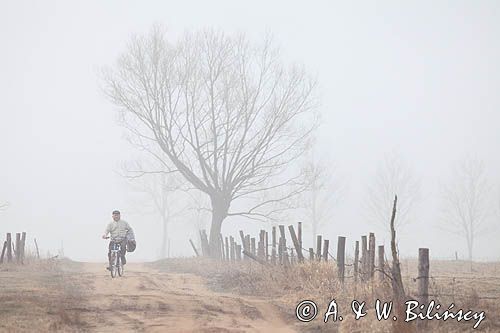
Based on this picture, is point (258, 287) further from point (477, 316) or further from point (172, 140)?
point (172, 140)

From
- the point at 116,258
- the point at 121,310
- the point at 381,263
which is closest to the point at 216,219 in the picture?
the point at 116,258

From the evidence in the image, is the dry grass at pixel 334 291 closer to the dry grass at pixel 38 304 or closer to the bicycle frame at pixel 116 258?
the bicycle frame at pixel 116 258

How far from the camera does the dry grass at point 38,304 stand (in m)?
9.42

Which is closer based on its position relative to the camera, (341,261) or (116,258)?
(341,261)

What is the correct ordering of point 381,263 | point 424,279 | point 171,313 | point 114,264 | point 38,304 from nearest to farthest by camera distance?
point 424,279
point 38,304
point 171,313
point 381,263
point 114,264

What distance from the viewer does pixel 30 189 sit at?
105m

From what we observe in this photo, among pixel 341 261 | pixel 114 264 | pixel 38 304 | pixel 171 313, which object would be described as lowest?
pixel 171 313

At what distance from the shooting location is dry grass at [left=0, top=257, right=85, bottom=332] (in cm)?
942

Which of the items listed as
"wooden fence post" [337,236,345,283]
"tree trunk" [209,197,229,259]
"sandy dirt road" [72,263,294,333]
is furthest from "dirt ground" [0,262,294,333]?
"tree trunk" [209,197,229,259]

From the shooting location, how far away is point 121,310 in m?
11.3

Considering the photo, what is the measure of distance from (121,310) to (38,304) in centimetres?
149

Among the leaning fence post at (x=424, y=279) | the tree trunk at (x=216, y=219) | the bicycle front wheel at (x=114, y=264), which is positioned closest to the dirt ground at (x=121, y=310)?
the leaning fence post at (x=424, y=279)

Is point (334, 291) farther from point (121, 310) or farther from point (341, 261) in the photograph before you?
point (121, 310)

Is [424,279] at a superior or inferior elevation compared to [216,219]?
inferior
